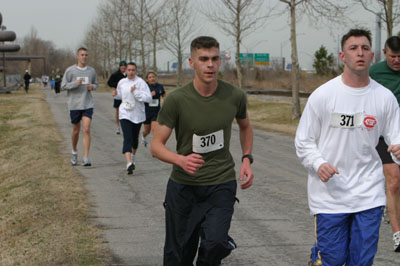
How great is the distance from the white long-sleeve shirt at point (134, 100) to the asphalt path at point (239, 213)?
99 cm

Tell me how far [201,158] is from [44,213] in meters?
3.81

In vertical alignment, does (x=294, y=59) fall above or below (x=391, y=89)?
above

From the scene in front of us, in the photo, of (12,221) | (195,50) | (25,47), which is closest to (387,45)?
(195,50)

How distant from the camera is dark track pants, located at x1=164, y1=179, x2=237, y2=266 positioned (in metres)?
4.50

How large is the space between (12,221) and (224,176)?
3786 mm

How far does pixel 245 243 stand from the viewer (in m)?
6.30

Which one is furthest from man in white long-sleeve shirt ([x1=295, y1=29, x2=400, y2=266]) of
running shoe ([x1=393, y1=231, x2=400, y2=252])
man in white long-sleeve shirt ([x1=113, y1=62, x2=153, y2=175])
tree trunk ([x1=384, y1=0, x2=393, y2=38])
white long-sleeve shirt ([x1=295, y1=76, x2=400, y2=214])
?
tree trunk ([x1=384, y1=0, x2=393, y2=38])

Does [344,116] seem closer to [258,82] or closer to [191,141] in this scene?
[191,141]

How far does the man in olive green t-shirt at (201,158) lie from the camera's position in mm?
4461

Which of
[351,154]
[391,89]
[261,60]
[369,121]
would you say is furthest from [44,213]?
[261,60]

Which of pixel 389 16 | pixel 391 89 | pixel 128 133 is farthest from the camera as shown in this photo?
pixel 389 16

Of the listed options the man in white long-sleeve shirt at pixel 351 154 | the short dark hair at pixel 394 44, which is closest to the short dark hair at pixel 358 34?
the man in white long-sleeve shirt at pixel 351 154

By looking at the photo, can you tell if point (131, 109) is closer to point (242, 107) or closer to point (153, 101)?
point (153, 101)

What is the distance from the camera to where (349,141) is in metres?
4.24
